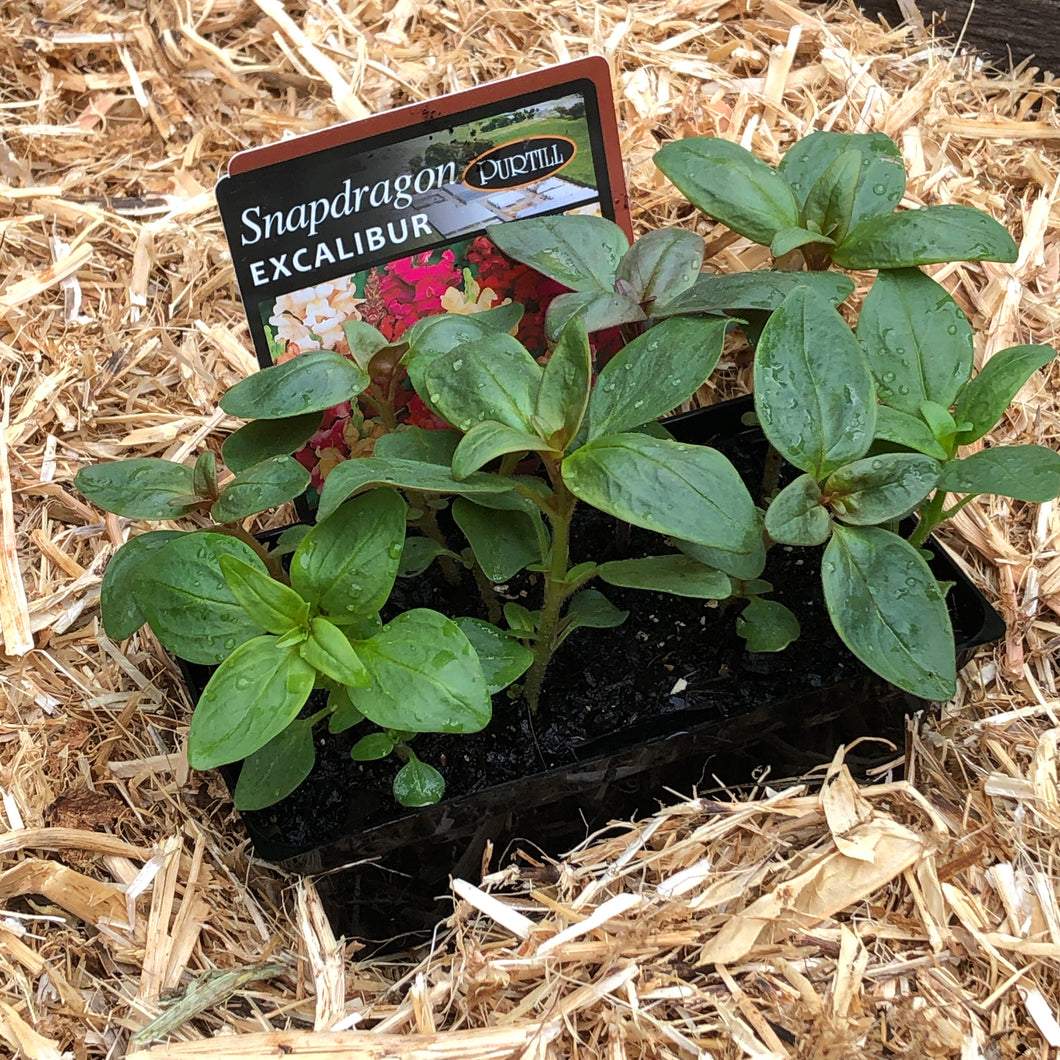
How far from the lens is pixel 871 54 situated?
70.2 inches

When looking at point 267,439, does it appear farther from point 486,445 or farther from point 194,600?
point 486,445

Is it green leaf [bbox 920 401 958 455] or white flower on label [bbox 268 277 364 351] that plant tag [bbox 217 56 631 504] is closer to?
white flower on label [bbox 268 277 364 351]

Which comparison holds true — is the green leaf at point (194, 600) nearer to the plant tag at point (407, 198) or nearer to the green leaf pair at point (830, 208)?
the plant tag at point (407, 198)

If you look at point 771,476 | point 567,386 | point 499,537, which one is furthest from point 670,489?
point 771,476

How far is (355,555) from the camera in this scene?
85cm

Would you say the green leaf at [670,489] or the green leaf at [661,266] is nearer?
the green leaf at [670,489]

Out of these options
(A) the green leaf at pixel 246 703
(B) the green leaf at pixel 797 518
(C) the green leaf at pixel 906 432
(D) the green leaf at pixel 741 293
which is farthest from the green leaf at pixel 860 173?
(A) the green leaf at pixel 246 703

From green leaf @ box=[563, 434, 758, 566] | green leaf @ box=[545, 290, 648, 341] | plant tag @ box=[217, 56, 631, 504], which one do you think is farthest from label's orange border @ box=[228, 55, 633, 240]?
green leaf @ box=[563, 434, 758, 566]

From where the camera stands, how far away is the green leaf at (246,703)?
77 centimetres

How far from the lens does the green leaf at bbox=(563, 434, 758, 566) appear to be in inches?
30.0

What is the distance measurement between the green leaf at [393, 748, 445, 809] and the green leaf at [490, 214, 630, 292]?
1.50 ft

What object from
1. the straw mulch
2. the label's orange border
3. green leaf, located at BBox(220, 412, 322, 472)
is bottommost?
the straw mulch

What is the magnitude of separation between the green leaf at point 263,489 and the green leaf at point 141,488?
0.17ft

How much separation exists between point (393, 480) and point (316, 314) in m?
0.40
